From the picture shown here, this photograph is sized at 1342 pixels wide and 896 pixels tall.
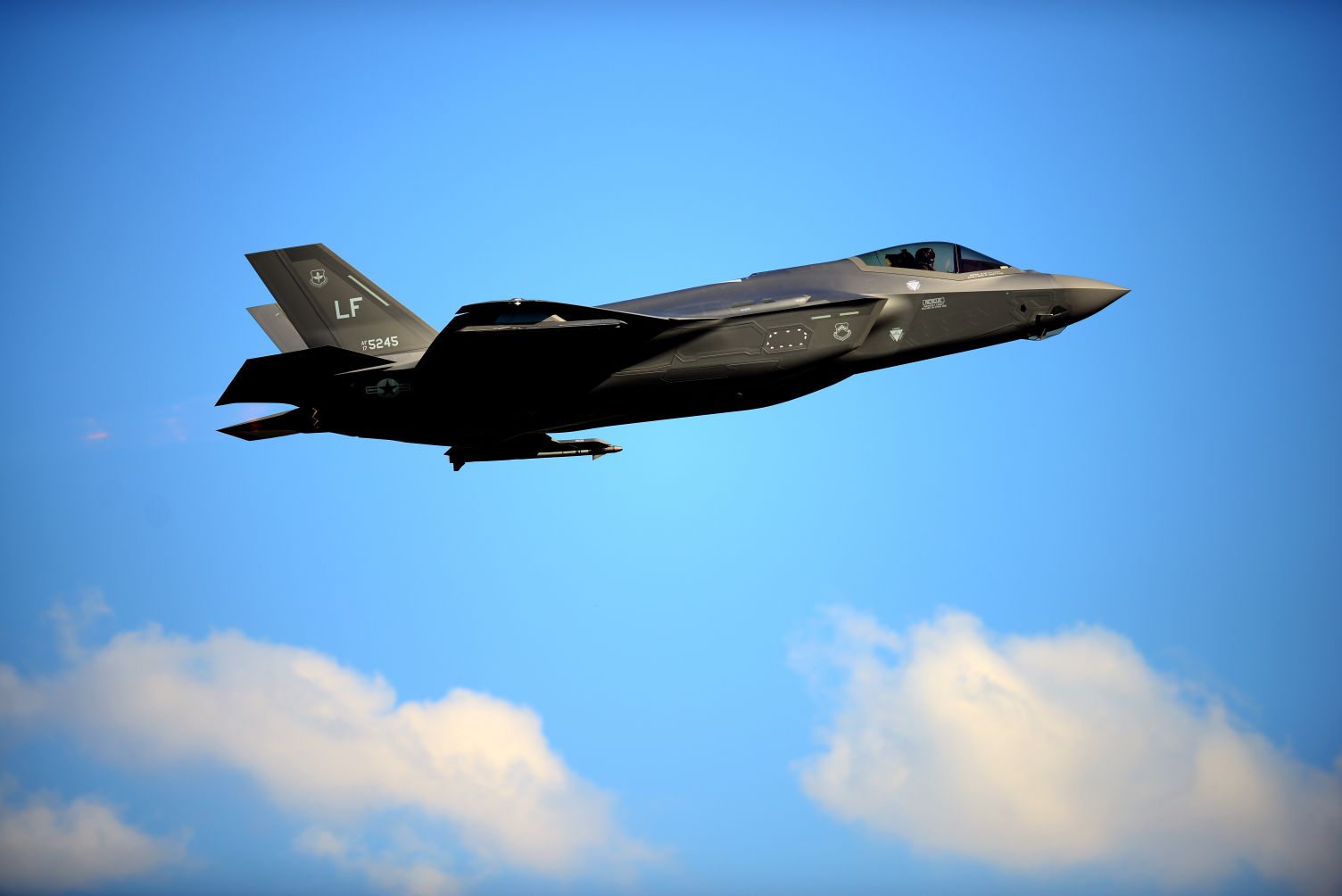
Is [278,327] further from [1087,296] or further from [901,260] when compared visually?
[1087,296]

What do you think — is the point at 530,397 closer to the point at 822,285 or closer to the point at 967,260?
the point at 822,285

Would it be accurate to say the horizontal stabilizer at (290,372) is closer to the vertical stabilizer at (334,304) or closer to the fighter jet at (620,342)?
the fighter jet at (620,342)

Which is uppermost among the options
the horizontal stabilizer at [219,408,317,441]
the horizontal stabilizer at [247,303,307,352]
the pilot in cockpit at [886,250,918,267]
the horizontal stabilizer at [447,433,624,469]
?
the pilot in cockpit at [886,250,918,267]

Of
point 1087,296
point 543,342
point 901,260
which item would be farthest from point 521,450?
point 1087,296

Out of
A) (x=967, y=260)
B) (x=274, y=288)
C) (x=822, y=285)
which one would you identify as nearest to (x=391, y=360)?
(x=274, y=288)

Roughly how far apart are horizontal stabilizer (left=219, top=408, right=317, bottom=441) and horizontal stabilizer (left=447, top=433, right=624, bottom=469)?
4.40m

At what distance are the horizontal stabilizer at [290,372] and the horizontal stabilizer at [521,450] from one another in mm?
4620

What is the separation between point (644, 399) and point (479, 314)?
4.41 metres

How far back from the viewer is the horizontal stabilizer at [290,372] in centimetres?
3064

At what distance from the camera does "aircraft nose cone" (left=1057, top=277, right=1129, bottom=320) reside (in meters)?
33.3

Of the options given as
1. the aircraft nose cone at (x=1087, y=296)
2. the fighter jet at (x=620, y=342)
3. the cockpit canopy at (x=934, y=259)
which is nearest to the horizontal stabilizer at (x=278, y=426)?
the fighter jet at (x=620, y=342)

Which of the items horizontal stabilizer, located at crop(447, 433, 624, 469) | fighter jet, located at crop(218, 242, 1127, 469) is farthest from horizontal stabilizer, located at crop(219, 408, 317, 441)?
horizontal stabilizer, located at crop(447, 433, 624, 469)

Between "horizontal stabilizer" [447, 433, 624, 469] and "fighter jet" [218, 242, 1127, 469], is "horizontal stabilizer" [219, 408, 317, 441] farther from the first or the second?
"horizontal stabilizer" [447, 433, 624, 469]

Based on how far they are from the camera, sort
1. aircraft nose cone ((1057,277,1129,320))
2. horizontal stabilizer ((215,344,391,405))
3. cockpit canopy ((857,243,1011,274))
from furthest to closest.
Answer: cockpit canopy ((857,243,1011,274)) → aircraft nose cone ((1057,277,1129,320)) → horizontal stabilizer ((215,344,391,405))
